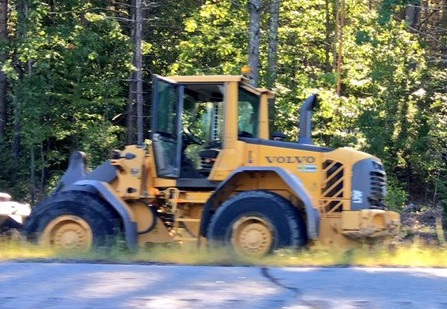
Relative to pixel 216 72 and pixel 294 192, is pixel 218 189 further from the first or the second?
pixel 216 72

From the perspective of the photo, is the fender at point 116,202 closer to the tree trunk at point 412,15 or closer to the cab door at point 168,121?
the cab door at point 168,121

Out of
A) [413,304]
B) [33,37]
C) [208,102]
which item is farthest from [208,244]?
[33,37]

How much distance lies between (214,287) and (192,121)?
16.8ft

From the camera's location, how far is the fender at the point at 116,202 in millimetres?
10852

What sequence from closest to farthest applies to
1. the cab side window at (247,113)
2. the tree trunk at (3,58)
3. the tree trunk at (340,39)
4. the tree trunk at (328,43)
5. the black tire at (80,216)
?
1. the black tire at (80,216)
2. the cab side window at (247,113)
3. the tree trunk at (3,58)
4. the tree trunk at (340,39)
5. the tree trunk at (328,43)

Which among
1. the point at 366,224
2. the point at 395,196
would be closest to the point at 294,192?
the point at 366,224

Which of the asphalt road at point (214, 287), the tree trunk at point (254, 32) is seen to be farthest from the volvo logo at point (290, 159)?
the tree trunk at point (254, 32)

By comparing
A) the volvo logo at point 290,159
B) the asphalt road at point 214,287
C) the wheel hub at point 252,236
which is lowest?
the asphalt road at point 214,287

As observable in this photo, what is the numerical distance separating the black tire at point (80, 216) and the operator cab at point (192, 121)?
1129 mm

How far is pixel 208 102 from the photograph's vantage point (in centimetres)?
1134

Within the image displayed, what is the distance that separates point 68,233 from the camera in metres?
10.8

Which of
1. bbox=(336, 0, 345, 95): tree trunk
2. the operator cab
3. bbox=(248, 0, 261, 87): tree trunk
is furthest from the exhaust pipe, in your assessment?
bbox=(336, 0, 345, 95): tree trunk

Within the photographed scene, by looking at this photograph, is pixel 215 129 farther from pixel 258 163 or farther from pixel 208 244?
pixel 208 244

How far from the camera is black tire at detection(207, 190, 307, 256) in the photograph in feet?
32.7
